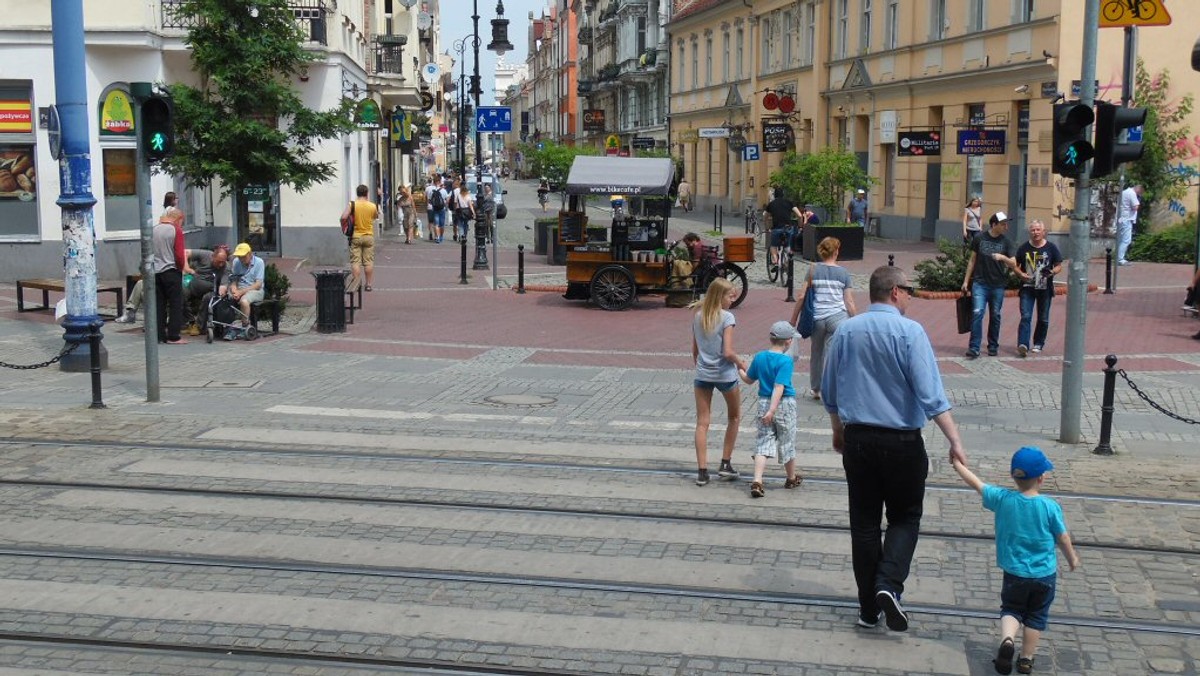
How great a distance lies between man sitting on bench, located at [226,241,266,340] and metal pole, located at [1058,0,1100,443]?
34.9 ft

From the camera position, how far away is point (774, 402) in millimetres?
9297

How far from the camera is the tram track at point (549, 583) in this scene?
6812mm

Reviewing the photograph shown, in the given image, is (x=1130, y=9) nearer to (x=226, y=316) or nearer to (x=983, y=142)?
(x=226, y=316)

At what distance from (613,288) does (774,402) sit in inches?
478

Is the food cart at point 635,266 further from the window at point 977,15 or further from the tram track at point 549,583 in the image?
the tram track at point 549,583

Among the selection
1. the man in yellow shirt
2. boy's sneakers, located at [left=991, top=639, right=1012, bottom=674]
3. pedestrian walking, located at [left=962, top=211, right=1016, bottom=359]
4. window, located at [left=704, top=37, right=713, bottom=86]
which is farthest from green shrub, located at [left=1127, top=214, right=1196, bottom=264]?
window, located at [left=704, top=37, right=713, bottom=86]

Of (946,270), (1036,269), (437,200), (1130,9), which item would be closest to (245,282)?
(1036,269)

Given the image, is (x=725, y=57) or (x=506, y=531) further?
(x=725, y=57)

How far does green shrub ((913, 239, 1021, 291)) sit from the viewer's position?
2236 centimetres

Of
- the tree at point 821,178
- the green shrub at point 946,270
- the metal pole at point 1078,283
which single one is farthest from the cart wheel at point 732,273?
the tree at point 821,178

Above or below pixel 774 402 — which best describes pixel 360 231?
above

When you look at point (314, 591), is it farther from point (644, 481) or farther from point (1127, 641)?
point (1127, 641)

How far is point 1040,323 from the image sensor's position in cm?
1677

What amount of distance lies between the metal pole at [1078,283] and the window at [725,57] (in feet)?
154
